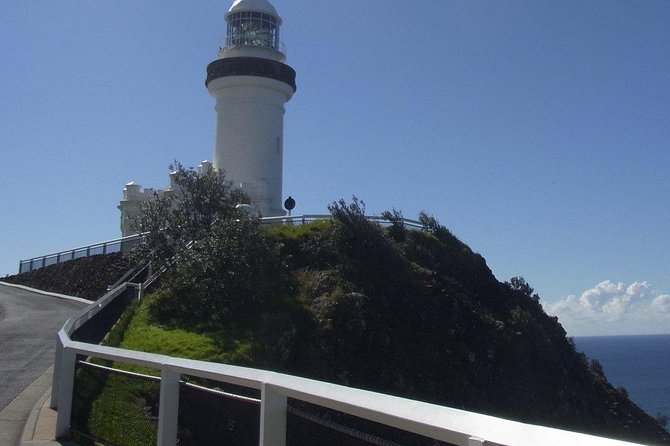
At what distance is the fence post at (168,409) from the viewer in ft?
19.9

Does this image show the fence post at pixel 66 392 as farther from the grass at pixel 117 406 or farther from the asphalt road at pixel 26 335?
the asphalt road at pixel 26 335

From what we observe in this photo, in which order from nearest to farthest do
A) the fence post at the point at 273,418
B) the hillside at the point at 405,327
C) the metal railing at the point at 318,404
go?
the metal railing at the point at 318,404 < the fence post at the point at 273,418 < the hillside at the point at 405,327

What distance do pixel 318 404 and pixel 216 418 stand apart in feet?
5.73

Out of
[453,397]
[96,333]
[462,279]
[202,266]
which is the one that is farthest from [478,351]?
[96,333]

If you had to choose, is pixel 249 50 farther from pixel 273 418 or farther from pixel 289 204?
pixel 273 418

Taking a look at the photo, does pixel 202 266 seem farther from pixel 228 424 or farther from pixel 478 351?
pixel 228 424

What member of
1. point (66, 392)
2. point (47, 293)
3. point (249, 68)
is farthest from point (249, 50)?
point (66, 392)

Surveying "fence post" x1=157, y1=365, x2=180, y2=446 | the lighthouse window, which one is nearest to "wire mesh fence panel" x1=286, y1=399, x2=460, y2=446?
"fence post" x1=157, y1=365, x2=180, y2=446

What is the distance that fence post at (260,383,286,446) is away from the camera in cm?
458

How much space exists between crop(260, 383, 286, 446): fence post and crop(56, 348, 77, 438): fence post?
184 inches

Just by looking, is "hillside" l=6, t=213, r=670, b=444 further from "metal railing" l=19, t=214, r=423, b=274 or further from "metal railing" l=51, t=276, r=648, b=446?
"metal railing" l=51, t=276, r=648, b=446

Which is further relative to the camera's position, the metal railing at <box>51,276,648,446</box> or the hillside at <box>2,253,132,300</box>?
the hillside at <box>2,253,132,300</box>

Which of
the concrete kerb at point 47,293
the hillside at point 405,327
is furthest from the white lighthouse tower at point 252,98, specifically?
the concrete kerb at point 47,293

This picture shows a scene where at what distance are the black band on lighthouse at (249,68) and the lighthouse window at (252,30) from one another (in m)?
1.23
